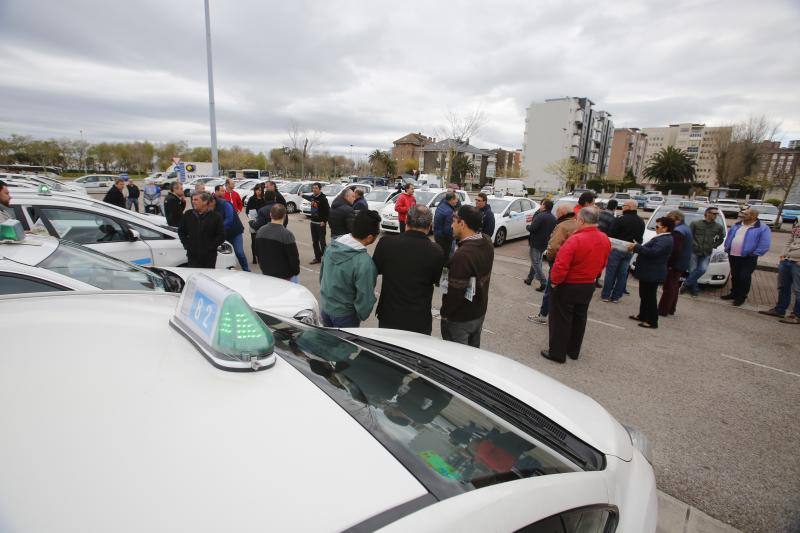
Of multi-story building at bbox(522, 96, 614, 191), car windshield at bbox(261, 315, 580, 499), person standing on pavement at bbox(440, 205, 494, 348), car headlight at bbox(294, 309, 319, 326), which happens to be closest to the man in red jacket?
person standing on pavement at bbox(440, 205, 494, 348)

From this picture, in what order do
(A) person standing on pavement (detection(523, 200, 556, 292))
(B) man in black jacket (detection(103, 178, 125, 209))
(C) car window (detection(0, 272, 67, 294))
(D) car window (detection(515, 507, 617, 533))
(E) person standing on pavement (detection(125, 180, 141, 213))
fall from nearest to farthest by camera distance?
(D) car window (detection(515, 507, 617, 533)) → (C) car window (detection(0, 272, 67, 294)) → (A) person standing on pavement (detection(523, 200, 556, 292)) → (B) man in black jacket (detection(103, 178, 125, 209)) → (E) person standing on pavement (detection(125, 180, 141, 213))

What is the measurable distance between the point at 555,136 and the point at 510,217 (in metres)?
66.4

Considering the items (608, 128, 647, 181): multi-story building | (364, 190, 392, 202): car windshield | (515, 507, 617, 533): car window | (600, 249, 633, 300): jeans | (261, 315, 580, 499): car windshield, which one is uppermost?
(608, 128, 647, 181): multi-story building

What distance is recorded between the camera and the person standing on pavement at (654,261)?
5316 millimetres

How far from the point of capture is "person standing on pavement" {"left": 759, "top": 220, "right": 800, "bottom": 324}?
599 cm

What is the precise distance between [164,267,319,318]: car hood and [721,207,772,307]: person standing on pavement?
7.63 metres

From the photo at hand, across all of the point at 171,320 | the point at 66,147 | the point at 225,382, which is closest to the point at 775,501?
the point at 225,382

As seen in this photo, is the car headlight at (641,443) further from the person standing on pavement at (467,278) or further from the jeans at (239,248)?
the jeans at (239,248)

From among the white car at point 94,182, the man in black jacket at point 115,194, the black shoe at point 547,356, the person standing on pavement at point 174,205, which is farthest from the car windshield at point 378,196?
the white car at point 94,182

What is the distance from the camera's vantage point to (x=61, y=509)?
73cm

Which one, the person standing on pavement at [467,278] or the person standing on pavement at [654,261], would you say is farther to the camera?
the person standing on pavement at [654,261]

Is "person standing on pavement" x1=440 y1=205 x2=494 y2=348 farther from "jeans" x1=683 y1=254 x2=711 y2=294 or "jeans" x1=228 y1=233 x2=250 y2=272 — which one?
"jeans" x1=683 y1=254 x2=711 y2=294

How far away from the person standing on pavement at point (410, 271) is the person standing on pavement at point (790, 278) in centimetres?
→ 652

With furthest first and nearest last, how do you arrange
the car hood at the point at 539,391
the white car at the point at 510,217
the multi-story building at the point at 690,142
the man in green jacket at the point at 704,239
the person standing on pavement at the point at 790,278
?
the multi-story building at the point at 690,142 < the white car at the point at 510,217 < the man in green jacket at the point at 704,239 < the person standing on pavement at the point at 790,278 < the car hood at the point at 539,391
